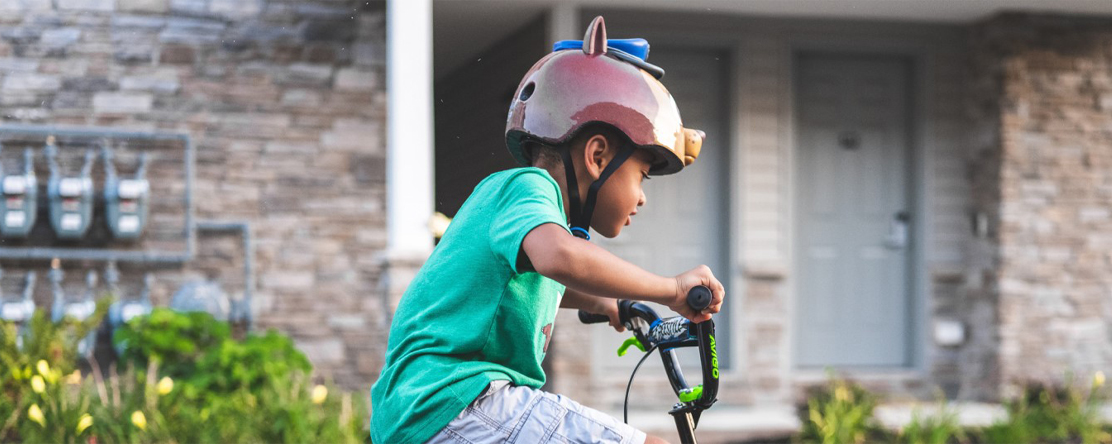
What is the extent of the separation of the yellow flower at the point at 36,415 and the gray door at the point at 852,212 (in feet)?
17.5

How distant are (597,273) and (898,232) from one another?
24.3 feet

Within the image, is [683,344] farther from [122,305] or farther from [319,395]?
[122,305]

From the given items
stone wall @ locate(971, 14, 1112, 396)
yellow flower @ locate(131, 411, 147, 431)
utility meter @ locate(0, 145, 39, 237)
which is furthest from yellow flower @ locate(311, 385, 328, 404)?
stone wall @ locate(971, 14, 1112, 396)

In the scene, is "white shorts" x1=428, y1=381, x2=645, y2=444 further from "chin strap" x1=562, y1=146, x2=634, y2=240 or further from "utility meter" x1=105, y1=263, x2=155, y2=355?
"utility meter" x1=105, y1=263, x2=155, y2=355

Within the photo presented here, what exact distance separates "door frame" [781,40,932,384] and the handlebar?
6.10 metres

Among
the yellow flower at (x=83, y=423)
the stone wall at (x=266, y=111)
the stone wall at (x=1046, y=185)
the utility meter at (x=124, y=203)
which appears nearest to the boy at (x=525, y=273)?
Answer: the yellow flower at (x=83, y=423)

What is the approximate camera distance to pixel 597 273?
178cm

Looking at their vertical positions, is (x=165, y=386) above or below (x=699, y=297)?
below

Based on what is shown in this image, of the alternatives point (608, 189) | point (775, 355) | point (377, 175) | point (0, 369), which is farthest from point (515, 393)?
point (775, 355)

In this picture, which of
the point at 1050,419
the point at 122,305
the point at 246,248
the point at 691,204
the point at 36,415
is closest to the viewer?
the point at 36,415

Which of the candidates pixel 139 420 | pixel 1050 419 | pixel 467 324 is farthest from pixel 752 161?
pixel 467 324

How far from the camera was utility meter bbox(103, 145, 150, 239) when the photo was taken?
735cm

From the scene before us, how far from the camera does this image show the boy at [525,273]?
1.92 metres

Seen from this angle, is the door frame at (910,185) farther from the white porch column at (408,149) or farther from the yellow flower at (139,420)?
the yellow flower at (139,420)
